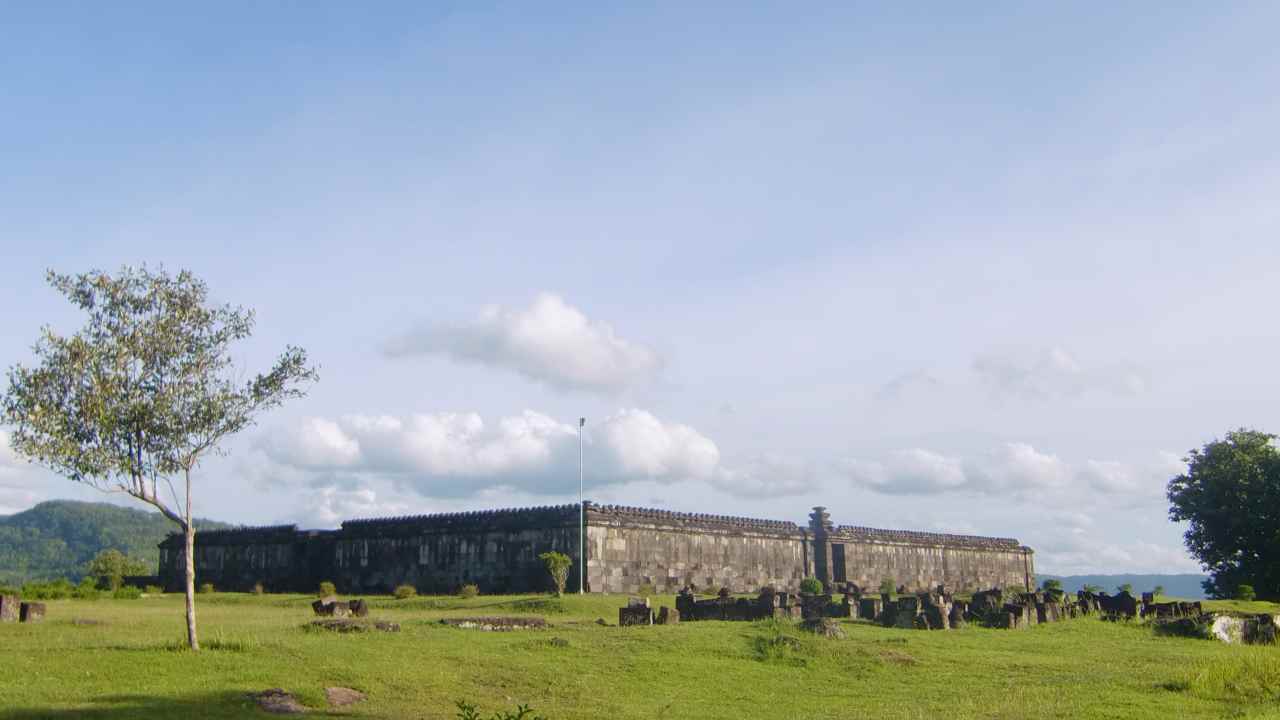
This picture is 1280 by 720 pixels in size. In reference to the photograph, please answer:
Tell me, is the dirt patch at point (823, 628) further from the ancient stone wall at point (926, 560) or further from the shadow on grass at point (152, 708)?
the ancient stone wall at point (926, 560)

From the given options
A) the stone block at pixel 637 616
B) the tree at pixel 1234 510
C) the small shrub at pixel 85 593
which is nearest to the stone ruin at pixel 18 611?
the stone block at pixel 637 616

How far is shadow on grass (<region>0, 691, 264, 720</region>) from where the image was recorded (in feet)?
45.0

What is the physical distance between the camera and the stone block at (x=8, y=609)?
82.4ft

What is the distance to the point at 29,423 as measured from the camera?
785 inches

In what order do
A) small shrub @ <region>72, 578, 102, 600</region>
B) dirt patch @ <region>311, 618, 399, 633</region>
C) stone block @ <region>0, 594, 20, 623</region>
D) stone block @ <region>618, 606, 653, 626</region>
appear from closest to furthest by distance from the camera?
dirt patch @ <region>311, 618, 399, 633</region>
stone block @ <region>0, 594, 20, 623</region>
stone block @ <region>618, 606, 653, 626</region>
small shrub @ <region>72, 578, 102, 600</region>

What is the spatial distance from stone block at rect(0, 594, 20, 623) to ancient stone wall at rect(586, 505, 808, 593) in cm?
2055

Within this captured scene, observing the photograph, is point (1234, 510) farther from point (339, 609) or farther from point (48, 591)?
point (48, 591)

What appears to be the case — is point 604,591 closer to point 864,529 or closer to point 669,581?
point 669,581

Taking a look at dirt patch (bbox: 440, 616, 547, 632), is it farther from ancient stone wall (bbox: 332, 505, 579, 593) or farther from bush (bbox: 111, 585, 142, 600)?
bush (bbox: 111, 585, 142, 600)

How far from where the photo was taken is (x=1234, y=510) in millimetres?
49969

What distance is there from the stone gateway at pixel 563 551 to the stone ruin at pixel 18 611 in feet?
64.6

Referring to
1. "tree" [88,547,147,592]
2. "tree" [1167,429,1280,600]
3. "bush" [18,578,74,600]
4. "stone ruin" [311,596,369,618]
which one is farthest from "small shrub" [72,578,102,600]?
"tree" [1167,429,1280,600]

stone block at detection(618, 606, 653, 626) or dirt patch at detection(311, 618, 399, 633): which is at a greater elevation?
dirt patch at detection(311, 618, 399, 633)

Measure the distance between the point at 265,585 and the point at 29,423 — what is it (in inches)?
1327
